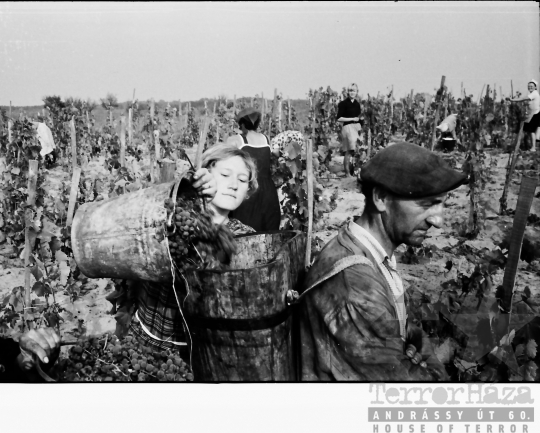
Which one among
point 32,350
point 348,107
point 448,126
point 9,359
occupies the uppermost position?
point 348,107

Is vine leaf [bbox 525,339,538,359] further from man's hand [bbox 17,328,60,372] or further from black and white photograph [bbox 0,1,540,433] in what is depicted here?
man's hand [bbox 17,328,60,372]

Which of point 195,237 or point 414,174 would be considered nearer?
point 414,174

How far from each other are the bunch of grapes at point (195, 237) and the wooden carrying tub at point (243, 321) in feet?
0.47

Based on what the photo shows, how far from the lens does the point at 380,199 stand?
2.00 m

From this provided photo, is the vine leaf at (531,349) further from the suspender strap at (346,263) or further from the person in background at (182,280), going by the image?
the person in background at (182,280)

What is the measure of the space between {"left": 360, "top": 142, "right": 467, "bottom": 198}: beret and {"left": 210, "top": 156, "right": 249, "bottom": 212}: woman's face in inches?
31.2

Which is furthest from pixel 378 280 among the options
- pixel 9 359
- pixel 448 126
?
pixel 448 126

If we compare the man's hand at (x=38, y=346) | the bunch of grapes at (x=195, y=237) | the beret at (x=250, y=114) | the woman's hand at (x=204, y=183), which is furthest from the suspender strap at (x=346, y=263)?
the beret at (x=250, y=114)

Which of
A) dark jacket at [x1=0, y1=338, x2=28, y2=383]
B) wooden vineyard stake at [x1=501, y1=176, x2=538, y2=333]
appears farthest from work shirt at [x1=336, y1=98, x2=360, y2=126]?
dark jacket at [x1=0, y1=338, x2=28, y2=383]

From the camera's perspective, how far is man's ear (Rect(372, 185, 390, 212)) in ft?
6.54

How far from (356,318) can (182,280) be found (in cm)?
62

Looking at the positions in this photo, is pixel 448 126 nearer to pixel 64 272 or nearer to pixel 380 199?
pixel 380 199
